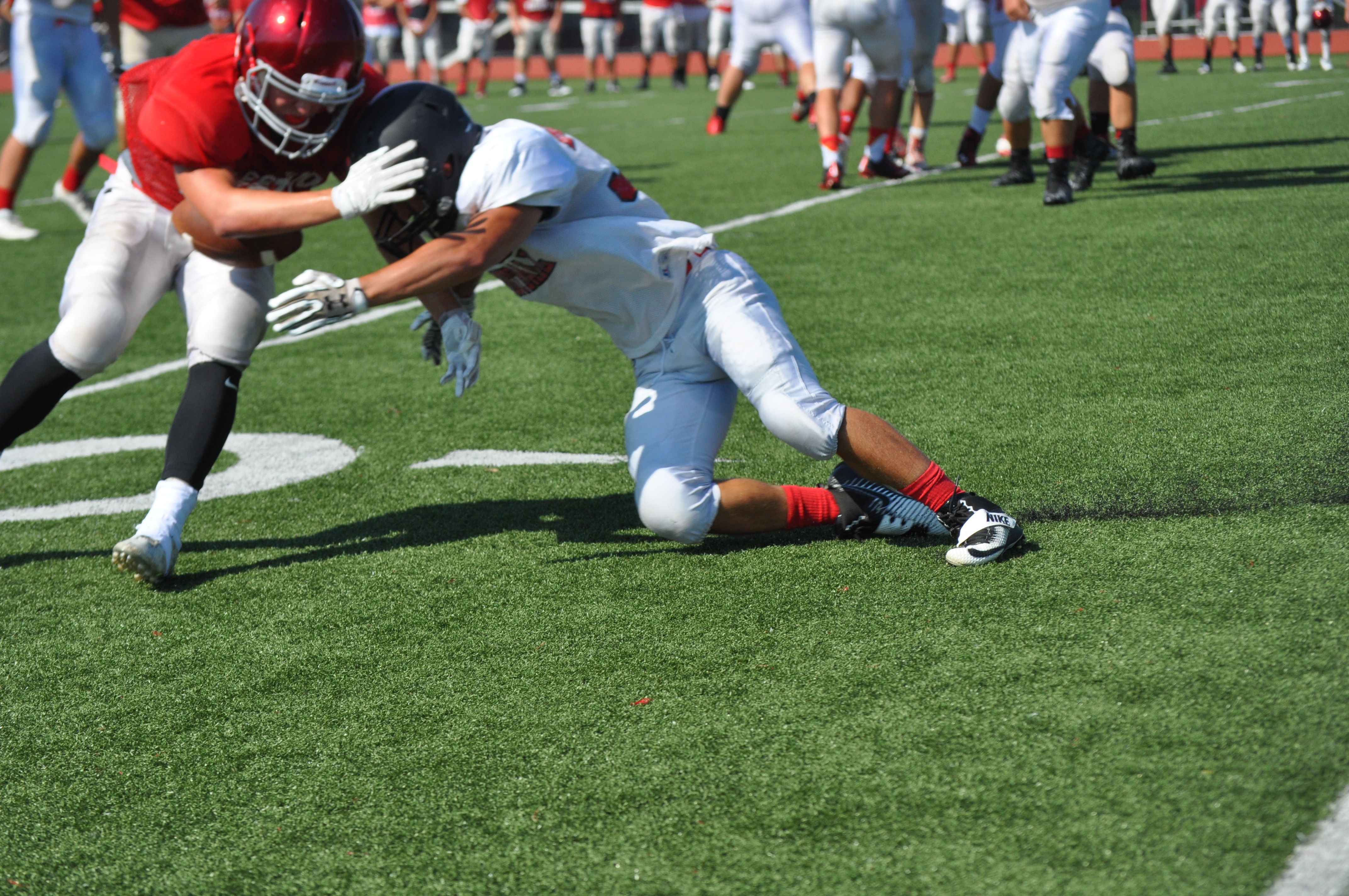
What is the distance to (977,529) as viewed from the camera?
9.17 ft

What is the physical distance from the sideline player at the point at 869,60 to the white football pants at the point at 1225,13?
924cm

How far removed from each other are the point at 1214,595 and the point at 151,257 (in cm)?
273

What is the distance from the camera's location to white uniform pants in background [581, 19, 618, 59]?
1859cm

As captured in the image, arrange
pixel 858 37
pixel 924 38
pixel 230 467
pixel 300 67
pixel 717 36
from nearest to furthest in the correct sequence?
pixel 300 67 < pixel 230 467 < pixel 858 37 < pixel 924 38 < pixel 717 36

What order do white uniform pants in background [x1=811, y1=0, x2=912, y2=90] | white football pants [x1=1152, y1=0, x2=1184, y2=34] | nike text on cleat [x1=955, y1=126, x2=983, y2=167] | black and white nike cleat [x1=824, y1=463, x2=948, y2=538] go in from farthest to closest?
1. white football pants [x1=1152, y1=0, x2=1184, y2=34]
2. nike text on cleat [x1=955, y1=126, x2=983, y2=167]
3. white uniform pants in background [x1=811, y1=0, x2=912, y2=90]
4. black and white nike cleat [x1=824, y1=463, x2=948, y2=538]

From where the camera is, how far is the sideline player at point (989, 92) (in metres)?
8.11

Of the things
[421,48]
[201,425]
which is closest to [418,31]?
[421,48]

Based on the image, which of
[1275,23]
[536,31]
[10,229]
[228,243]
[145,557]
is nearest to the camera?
[145,557]

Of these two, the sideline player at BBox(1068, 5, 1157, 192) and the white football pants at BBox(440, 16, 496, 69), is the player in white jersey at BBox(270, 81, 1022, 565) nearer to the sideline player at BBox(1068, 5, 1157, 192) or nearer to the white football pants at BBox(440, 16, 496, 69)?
the sideline player at BBox(1068, 5, 1157, 192)

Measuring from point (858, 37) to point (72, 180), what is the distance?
5035 mm

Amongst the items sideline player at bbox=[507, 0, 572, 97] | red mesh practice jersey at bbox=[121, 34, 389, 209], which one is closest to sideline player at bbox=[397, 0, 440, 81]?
sideline player at bbox=[507, 0, 572, 97]

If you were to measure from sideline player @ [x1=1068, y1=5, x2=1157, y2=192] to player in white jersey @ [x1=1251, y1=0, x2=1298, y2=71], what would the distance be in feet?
29.0

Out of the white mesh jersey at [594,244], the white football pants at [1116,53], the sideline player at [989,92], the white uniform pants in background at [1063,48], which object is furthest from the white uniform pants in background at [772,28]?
the white mesh jersey at [594,244]

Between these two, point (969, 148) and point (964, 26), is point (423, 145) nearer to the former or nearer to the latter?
point (969, 148)
